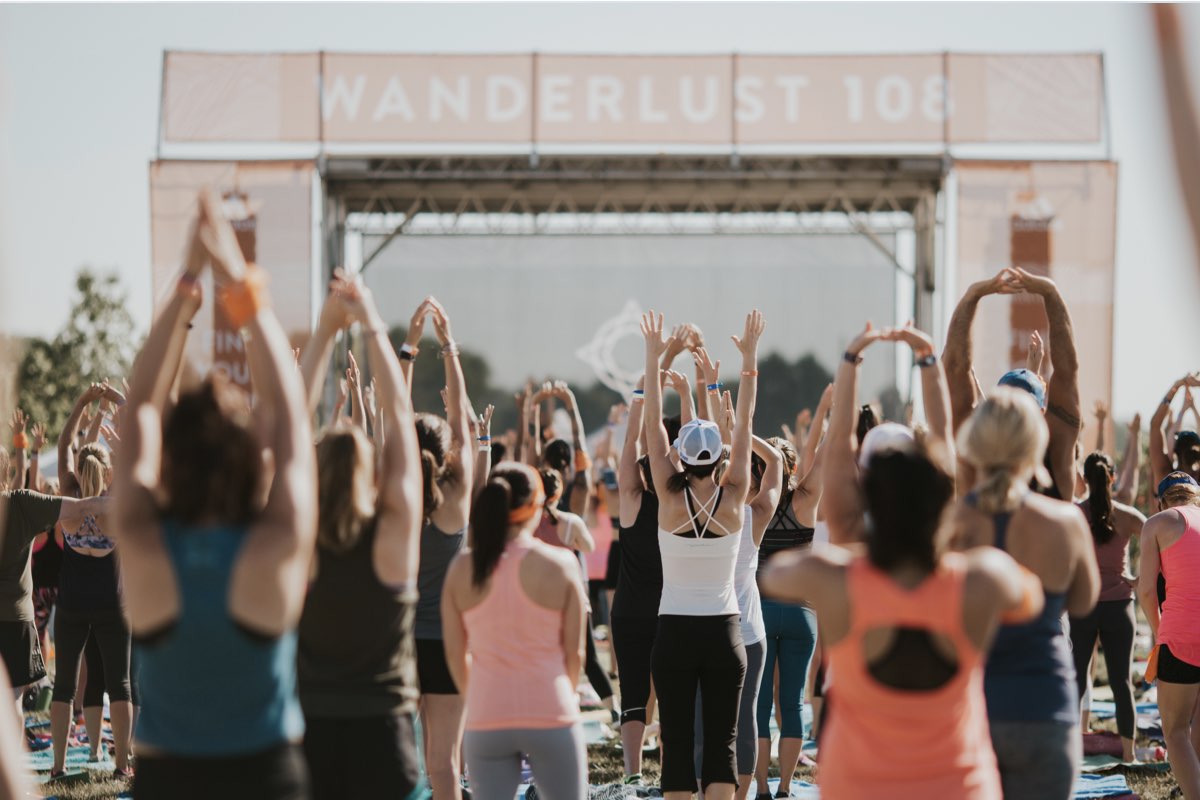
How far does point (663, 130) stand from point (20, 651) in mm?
11081

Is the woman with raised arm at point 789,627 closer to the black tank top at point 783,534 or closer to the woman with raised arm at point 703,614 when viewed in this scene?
the black tank top at point 783,534

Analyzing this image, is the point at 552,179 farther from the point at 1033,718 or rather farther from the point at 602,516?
the point at 1033,718

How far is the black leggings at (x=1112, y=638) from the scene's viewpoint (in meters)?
6.71

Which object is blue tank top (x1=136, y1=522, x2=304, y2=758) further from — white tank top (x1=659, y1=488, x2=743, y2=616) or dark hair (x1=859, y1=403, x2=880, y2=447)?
dark hair (x1=859, y1=403, x2=880, y2=447)

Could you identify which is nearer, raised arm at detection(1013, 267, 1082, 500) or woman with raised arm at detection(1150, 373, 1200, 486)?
raised arm at detection(1013, 267, 1082, 500)

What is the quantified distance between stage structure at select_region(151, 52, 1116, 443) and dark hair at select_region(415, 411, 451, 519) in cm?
1114

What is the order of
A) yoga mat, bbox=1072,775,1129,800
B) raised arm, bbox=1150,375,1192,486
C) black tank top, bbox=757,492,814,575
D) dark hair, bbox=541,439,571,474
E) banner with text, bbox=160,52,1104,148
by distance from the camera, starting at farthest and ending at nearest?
banner with text, bbox=160,52,1104,148 → dark hair, bbox=541,439,571,474 → raised arm, bbox=1150,375,1192,486 → yoga mat, bbox=1072,775,1129,800 → black tank top, bbox=757,492,814,575

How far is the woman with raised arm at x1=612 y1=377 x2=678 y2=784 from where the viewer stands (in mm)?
5516

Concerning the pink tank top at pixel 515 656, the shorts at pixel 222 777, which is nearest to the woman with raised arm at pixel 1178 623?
the pink tank top at pixel 515 656

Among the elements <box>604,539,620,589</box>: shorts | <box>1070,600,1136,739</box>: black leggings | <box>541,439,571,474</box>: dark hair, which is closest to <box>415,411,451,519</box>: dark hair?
<box>541,439,571,474</box>: dark hair

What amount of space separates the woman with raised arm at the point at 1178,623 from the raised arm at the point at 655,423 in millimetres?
2400

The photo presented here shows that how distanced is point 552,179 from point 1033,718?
42.5 feet

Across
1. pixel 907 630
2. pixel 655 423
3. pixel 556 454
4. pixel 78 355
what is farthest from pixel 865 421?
pixel 78 355

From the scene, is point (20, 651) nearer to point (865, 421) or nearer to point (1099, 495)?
point (865, 421)
